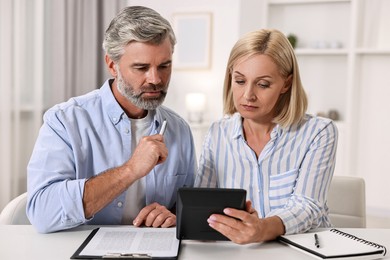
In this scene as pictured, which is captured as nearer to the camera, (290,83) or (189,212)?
(189,212)

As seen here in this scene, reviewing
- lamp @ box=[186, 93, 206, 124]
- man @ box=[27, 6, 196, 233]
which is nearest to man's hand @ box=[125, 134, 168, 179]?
man @ box=[27, 6, 196, 233]

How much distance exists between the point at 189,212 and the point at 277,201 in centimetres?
52

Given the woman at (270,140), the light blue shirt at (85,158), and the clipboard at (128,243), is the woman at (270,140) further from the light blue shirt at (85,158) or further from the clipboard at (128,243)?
the clipboard at (128,243)

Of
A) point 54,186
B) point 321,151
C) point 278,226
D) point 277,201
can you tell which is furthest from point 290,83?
point 54,186

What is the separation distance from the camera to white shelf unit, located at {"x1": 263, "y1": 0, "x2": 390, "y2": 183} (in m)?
4.84

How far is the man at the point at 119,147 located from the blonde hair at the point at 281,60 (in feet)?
0.78

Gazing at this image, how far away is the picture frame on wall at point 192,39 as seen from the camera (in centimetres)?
535

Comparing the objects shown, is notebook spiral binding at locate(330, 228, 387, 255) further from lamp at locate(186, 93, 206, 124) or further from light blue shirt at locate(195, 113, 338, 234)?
lamp at locate(186, 93, 206, 124)

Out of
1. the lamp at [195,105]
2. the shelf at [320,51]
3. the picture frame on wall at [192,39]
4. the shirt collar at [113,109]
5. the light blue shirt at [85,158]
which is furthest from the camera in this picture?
the picture frame on wall at [192,39]

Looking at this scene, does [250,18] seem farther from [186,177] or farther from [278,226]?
[278,226]

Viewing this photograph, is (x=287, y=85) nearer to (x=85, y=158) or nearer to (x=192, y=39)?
(x=85, y=158)

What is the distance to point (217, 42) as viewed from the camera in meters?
5.32

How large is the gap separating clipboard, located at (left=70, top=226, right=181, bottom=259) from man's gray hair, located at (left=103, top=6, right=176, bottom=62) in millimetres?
595

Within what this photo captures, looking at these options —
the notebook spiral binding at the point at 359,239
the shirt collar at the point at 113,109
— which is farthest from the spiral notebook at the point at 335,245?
the shirt collar at the point at 113,109
